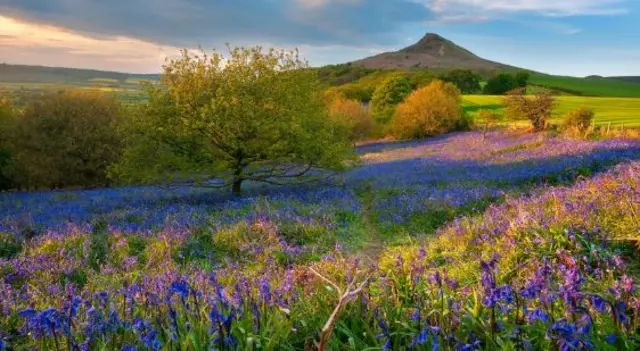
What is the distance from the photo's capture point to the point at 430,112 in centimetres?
4969

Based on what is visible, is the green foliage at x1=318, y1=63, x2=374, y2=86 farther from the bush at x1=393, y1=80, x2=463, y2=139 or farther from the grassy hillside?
the bush at x1=393, y1=80, x2=463, y2=139

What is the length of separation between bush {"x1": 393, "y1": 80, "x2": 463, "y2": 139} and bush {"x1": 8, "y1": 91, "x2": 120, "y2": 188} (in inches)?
1239

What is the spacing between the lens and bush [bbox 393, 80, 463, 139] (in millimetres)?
49156

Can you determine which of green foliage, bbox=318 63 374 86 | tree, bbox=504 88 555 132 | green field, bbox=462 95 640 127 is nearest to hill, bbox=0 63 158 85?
green foliage, bbox=318 63 374 86

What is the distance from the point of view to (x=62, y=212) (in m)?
14.6

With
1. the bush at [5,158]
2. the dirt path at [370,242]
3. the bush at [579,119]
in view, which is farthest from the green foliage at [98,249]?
the bush at [579,119]

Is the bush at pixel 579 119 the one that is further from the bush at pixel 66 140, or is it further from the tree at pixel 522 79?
the tree at pixel 522 79

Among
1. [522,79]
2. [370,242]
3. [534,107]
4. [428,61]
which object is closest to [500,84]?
[522,79]

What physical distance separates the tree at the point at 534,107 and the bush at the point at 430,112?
1022 cm

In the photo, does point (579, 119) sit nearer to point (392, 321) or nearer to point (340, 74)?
point (392, 321)

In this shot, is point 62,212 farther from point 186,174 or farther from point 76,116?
point 76,116

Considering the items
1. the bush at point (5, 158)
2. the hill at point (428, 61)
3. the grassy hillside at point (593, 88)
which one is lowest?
the bush at point (5, 158)

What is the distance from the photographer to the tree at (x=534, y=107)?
1457 inches

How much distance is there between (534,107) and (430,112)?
13344 millimetres
